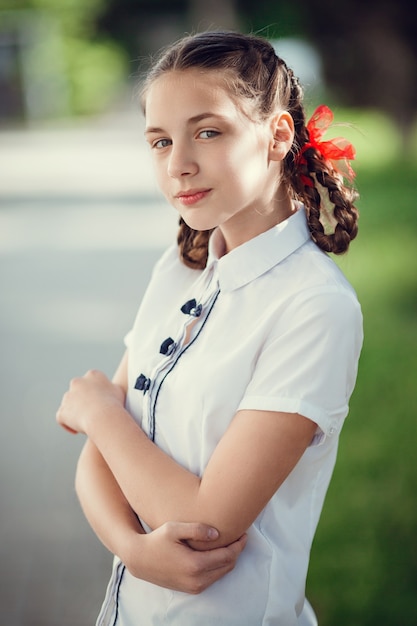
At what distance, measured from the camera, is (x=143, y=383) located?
136 centimetres

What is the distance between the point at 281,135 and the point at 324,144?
0.50 feet

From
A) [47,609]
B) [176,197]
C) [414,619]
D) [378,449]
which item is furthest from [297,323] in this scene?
[378,449]

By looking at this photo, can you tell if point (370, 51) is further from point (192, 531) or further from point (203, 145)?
point (192, 531)

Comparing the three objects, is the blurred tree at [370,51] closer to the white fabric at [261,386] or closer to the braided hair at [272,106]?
the braided hair at [272,106]

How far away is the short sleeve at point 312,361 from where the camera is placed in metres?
1.16

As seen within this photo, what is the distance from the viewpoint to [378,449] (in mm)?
3357

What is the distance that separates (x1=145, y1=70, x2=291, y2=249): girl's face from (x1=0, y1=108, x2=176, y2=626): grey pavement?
169 centimetres

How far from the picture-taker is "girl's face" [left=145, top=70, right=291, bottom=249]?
1235 millimetres

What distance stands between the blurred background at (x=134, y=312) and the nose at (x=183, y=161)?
396mm

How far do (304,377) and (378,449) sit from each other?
2.32 m

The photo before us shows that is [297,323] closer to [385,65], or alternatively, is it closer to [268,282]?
[268,282]

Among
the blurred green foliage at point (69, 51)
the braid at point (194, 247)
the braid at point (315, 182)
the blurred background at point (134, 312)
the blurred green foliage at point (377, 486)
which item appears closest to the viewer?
the braid at point (315, 182)

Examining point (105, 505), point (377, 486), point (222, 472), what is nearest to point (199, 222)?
point (222, 472)

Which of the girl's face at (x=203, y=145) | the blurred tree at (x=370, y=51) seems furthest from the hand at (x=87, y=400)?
the blurred tree at (x=370, y=51)
